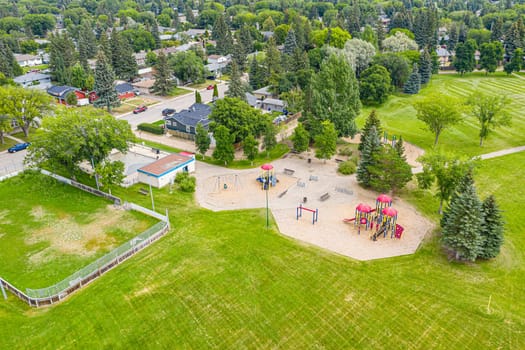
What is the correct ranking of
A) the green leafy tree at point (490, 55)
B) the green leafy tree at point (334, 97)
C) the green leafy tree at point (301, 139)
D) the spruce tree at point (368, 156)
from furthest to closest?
the green leafy tree at point (490, 55) < the green leafy tree at point (334, 97) < the green leafy tree at point (301, 139) < the spruce tree at point (368, 156)

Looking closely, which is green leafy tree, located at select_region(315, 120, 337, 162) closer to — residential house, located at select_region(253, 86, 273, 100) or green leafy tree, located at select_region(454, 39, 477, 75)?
residential house, located at select_region(253, 86, 273, 100)

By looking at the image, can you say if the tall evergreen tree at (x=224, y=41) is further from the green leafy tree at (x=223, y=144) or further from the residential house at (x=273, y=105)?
the green leafy tree at (x=223, y=144)

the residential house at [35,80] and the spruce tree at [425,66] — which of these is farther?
the residential house at [35,80]

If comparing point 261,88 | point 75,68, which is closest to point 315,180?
point 261,88

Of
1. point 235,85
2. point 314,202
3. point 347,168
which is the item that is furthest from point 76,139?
point 235,85

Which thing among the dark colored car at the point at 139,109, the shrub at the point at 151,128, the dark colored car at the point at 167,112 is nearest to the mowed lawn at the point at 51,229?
the shrub at the point at 151,128

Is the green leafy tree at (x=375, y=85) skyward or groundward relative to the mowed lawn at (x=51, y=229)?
skyward

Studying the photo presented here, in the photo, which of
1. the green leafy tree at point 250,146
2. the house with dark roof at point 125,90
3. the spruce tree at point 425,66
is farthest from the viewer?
the spruce tree at point 425,66
